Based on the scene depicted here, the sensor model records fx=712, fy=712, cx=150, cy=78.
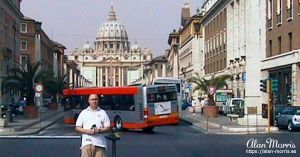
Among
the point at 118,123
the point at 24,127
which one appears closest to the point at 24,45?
the point at 24,127

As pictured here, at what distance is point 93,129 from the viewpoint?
12102 millimetres

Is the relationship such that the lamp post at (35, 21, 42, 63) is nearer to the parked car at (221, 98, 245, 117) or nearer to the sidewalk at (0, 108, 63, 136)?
the parked car at (221, 98, 245, 117)

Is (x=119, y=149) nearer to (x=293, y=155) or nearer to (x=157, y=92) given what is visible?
(x=293, y=155)

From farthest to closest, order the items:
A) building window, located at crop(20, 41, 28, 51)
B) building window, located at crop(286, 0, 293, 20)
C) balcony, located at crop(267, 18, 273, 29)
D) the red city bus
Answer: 1. building window, located at crop(20, 41, 28, 51)
2. balcony, located at crop(267, 18, 273, 29)
3. building window, located at crop(286, 0, 293, 20)
4. the red city bus

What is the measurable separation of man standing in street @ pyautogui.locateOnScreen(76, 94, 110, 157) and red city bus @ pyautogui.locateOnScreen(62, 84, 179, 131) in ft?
79.4

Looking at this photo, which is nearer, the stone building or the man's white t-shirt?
the man's white t-shirt

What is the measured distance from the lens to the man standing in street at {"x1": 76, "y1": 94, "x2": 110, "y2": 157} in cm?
1212

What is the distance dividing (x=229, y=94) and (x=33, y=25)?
52.2 m

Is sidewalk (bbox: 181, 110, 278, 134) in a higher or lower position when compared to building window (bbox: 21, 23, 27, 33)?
lower

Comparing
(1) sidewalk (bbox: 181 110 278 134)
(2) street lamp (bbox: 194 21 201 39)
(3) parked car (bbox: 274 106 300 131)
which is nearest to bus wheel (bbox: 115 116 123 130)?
(1) sidewalk (bbox: 181 110 278 134)

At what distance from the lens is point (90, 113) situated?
481 inches

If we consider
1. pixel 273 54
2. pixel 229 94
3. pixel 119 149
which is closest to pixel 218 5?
pixel 229 94

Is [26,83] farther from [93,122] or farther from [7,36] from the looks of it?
[93,122]

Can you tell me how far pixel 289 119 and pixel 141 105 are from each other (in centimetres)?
773
